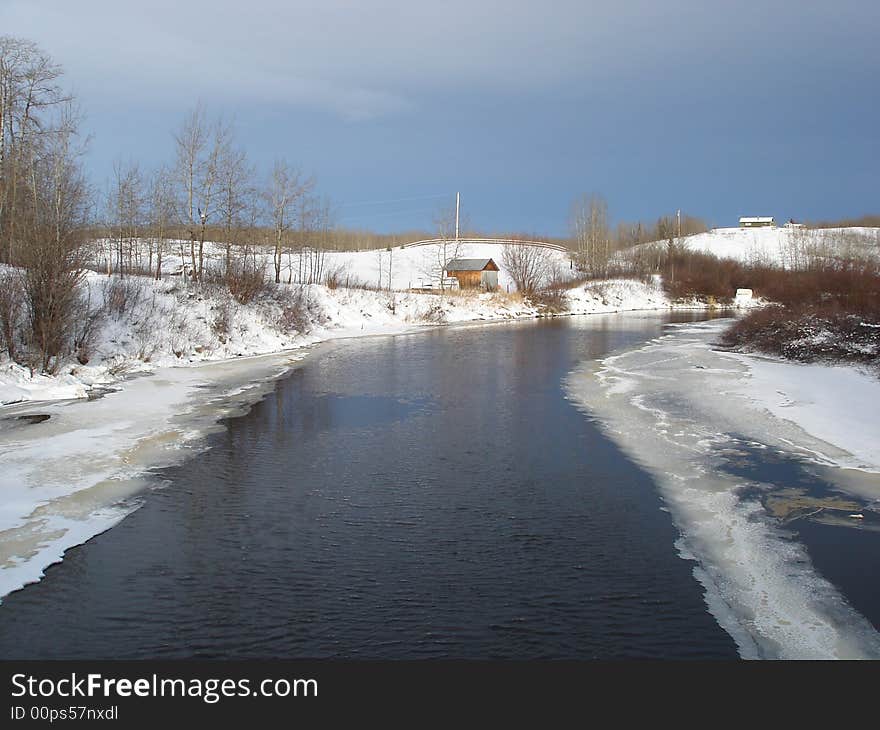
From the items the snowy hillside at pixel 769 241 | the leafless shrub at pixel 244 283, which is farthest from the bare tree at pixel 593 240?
the leafless shrub at pixel 244 283

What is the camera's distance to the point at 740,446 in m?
11.3

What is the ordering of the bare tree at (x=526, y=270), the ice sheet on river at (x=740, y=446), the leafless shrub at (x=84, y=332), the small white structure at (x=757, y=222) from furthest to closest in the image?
1. the small white structure at (x=757, y=222)
2. the bare tree at (x=526, y=270)
3. the leafless shrub at (x=84, y=332)
4. the ice sheet on river at (x=740, y=446)

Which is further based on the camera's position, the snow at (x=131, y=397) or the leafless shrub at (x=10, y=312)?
the leafless shrub at (x=10, y=312)

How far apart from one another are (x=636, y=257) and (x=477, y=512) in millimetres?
87051

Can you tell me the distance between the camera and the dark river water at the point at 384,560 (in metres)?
5.22

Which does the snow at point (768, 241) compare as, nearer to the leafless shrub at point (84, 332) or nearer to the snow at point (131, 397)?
the snow at point (131, 397)

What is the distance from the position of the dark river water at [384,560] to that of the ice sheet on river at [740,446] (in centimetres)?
32

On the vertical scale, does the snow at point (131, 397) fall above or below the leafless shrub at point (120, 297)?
below

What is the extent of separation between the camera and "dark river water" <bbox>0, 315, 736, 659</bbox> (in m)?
5.22

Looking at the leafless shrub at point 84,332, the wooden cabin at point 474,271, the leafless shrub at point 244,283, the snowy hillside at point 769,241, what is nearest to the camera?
the leafless shrub at point 84,332

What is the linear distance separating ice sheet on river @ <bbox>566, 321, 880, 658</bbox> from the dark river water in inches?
12.6

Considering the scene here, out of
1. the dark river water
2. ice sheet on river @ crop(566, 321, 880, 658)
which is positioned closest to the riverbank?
the dark river water

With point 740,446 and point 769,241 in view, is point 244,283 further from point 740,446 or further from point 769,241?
point 769,241

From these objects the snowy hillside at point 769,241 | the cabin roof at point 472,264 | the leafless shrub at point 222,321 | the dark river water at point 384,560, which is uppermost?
the snowy hillside at point 769,241
